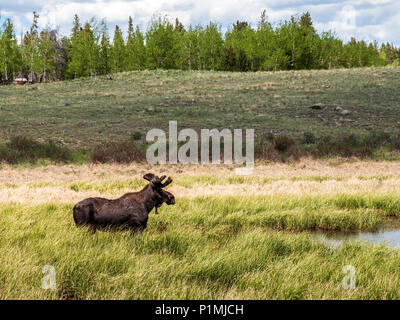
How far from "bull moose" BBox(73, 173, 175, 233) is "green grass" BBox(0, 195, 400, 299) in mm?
138

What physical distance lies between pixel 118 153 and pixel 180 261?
512 inches

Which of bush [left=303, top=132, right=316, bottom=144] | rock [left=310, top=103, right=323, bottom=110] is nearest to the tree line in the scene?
rock [left=310, top=103, right=323, bottom=110]

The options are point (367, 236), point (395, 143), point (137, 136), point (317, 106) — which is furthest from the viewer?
point (317, 106)

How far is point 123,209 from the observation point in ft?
18.1

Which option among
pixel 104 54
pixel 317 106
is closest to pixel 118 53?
pixel 104 54

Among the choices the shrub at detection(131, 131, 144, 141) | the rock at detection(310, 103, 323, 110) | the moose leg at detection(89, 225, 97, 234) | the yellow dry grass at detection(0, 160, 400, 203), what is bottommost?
the yellow dry grass at detection(0, 160, 400, 203)

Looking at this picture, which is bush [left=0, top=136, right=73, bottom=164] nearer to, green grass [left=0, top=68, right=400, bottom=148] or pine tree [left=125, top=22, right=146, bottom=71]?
green grass [left=0, top=68, right=400, bottom=148]

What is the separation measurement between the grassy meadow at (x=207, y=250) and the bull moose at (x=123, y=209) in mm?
174

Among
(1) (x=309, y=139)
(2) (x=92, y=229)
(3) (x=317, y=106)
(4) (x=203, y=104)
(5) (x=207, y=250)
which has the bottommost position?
(5) (x=207, y=250)

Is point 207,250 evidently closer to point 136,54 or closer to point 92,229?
point 92,229

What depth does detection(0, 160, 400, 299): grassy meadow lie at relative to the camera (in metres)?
4.30

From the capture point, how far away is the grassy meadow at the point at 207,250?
4301mm

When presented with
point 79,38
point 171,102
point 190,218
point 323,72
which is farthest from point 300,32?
point 190,218

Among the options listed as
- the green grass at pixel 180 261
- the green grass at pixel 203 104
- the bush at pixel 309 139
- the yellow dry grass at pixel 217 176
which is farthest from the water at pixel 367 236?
the green grass at pixel 203 104
